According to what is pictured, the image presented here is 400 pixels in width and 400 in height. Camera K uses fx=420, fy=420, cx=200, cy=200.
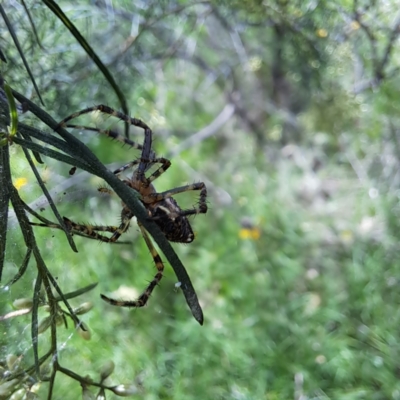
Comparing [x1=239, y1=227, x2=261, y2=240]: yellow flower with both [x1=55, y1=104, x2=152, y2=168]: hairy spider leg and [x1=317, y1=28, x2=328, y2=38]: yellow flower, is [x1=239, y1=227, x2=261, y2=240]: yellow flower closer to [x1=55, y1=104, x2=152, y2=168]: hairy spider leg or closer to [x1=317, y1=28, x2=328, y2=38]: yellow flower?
[x1=317, y1=28, x2=328, y2=38]: yellow flower

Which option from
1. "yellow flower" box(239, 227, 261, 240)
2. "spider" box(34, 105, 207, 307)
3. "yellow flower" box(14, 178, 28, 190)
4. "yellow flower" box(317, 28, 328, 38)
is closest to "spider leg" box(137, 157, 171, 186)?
"spider" box(34, 105, 207, 307)

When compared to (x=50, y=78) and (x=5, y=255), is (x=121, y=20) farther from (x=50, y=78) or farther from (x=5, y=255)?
(x=5, y=255)

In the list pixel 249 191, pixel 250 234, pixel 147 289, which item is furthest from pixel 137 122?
pixel 249 191

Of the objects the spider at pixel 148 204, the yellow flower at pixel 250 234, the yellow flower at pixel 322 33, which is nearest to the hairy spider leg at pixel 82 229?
the spider at pixel 148 204

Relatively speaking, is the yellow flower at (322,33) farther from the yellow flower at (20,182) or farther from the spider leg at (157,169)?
the yellow flower at (20,182)

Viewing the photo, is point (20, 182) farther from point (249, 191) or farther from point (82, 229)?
point (249, 191)

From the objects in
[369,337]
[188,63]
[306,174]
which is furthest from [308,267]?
[188,63]
